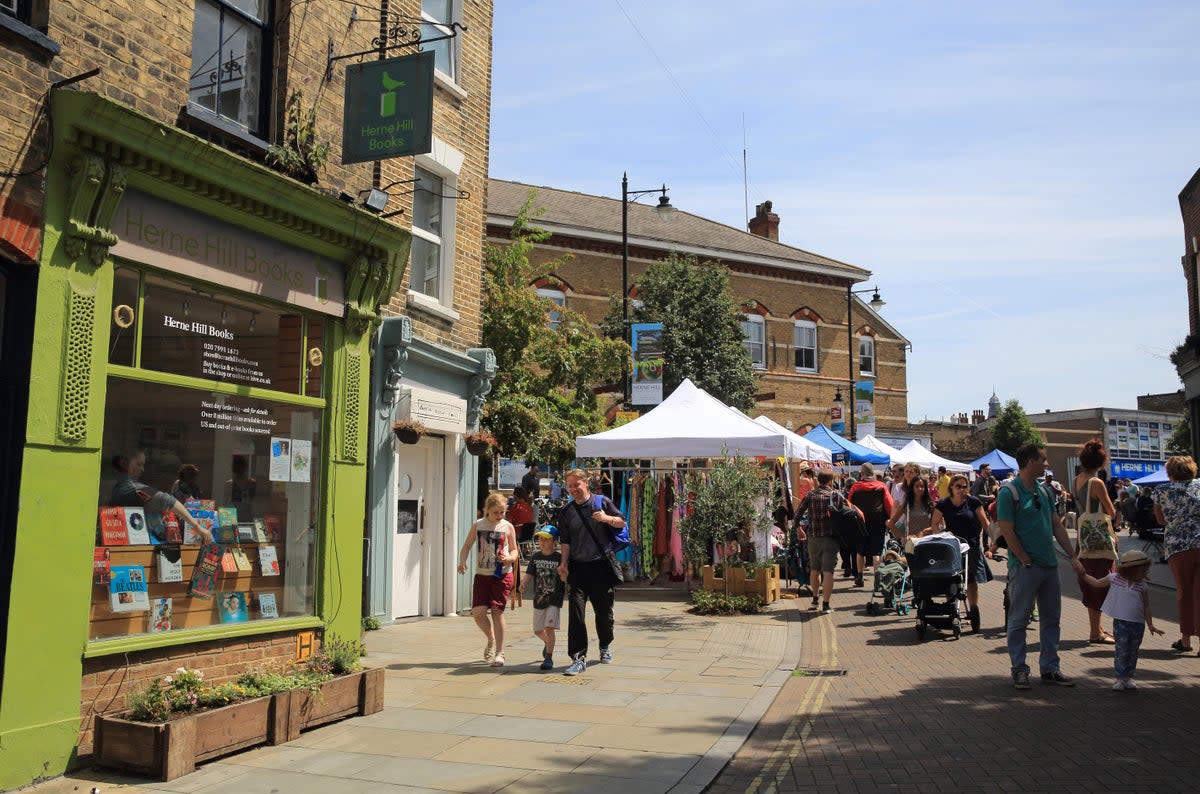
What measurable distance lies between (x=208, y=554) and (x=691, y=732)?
3.94 meters

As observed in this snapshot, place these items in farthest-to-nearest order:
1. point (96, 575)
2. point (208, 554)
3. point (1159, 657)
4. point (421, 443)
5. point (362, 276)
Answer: point (421, 443), point (1159, 657), point (362, 276), point (208, 554), point (96, 575)

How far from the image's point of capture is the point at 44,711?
5969mm

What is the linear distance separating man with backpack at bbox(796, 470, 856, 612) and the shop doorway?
496 cm

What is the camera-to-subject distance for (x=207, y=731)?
6.25 meters

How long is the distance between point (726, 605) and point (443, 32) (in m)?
8.77

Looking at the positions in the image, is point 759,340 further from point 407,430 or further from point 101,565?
point 101,565

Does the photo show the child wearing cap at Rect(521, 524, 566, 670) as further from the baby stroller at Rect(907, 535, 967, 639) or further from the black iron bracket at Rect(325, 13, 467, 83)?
the black iron bracket at Rect(325, 13, 467, 83)

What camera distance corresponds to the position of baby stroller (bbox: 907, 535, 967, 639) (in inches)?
431

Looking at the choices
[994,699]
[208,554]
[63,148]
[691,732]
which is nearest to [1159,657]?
[994,699]

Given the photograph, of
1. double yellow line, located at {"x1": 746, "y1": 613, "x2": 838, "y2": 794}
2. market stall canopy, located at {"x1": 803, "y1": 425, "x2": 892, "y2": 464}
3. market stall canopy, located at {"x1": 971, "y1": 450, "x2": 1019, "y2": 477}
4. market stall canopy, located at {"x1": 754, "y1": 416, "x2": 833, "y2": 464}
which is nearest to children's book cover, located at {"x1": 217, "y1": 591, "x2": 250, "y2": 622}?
double yellow line, located at {"x1": 746, "y1": 613, "x2": 838, "y2": 794}

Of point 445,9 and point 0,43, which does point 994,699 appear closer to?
point 0,43

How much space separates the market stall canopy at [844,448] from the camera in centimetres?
2462

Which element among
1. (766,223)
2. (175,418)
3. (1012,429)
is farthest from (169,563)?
(1012,429)

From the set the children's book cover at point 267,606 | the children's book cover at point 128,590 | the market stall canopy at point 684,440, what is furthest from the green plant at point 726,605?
the children's book cover at point 128,590
